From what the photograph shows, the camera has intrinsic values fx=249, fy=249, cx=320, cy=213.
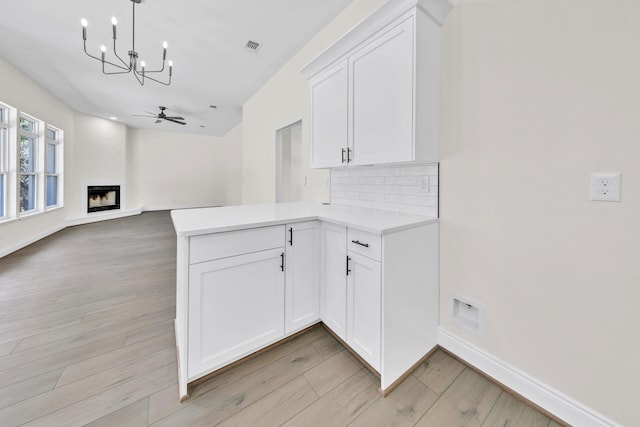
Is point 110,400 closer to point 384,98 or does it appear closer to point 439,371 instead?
point 439,371

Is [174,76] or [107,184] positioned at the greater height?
[174,76]

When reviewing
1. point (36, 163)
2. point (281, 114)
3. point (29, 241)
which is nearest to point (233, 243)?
point (281, 114)

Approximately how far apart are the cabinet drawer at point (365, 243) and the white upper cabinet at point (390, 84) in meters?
0.53

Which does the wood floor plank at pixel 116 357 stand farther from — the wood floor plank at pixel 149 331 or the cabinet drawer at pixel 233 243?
the cabinet drawer at pixel 233 243

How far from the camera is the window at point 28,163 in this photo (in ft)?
14.6

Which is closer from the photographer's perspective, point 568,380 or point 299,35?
point 568,380

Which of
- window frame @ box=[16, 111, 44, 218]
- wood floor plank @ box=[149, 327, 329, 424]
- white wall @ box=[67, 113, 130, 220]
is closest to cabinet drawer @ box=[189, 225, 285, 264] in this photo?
wood floor plank @ box=[149, 327, 329, 424]

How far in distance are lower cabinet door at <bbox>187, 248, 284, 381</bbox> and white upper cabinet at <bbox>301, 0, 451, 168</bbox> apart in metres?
1.01

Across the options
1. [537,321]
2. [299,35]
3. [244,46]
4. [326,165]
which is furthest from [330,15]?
[537,321]

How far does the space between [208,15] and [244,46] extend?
25.4 inches

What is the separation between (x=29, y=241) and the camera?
14.7ft

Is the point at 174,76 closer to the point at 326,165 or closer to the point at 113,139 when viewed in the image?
the point at 326,165

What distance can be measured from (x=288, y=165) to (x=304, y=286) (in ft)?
9.23

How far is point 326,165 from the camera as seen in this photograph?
2.23 m
